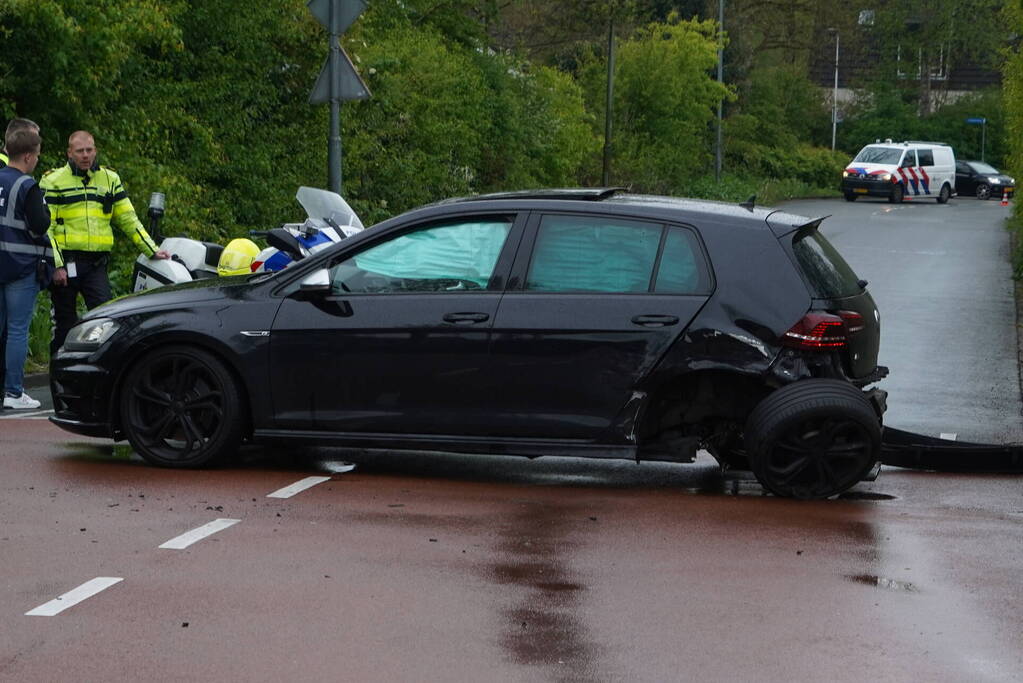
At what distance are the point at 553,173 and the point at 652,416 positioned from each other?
30.7m

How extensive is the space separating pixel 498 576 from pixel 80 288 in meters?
5.89

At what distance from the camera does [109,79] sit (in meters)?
16.5

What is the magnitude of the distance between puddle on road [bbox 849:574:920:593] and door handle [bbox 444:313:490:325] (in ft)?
8.14

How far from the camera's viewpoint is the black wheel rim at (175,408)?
8.95 metres

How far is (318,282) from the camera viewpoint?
8773mm

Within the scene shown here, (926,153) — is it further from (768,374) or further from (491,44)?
(768,374)

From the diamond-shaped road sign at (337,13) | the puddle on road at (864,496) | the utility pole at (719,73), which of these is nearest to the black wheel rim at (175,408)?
the puddle on road at (864,496)

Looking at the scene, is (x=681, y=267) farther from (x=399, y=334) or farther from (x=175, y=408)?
(x=175, y=408)

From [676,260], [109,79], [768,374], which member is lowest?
[768,374]

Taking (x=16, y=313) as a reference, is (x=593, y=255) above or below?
above

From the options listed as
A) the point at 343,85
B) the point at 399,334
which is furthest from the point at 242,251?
the point at 343,85

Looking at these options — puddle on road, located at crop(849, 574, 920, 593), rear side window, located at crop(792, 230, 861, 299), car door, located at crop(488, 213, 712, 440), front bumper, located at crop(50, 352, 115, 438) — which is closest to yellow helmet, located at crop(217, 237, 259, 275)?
front bumper, located at crop(50, 352, 115, 438)

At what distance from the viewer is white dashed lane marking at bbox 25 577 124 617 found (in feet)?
19.9

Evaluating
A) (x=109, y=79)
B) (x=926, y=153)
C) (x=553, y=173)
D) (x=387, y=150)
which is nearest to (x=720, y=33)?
(x=926, y=153)
